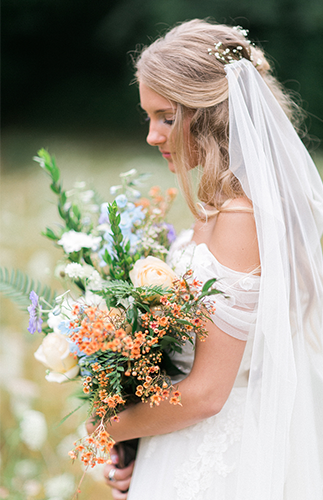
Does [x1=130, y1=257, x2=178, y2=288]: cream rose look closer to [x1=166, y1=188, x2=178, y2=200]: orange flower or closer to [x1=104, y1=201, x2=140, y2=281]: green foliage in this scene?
[x1=104, y1=201, x2=140, y2=281]: green foliage

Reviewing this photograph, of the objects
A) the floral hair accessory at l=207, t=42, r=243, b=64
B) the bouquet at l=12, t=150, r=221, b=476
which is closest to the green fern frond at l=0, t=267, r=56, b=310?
the bouquet at l=12, t=150, r=221, b=476

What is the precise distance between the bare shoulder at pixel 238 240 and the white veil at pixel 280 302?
1.7 inches

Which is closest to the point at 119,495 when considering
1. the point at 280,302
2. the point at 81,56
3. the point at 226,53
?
the point at 280,302

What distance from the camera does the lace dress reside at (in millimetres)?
1188

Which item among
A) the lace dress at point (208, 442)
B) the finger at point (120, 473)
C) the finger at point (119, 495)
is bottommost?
the finger at point (119, 495)

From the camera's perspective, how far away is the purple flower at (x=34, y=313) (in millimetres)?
1123

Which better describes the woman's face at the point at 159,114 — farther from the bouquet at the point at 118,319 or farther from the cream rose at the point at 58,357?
the cream rose at the point at 58,357

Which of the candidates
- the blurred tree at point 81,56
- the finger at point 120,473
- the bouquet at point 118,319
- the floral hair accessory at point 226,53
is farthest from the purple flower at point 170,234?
the blurred tree at point 81,56

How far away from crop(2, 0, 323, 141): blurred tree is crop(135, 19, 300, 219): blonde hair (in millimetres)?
5152

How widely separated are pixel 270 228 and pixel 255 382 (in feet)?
1.50

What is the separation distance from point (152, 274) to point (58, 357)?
456 mm

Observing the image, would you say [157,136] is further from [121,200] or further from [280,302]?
[280,302]

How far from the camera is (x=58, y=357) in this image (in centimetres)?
129

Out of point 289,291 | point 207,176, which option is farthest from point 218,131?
point 289,291
